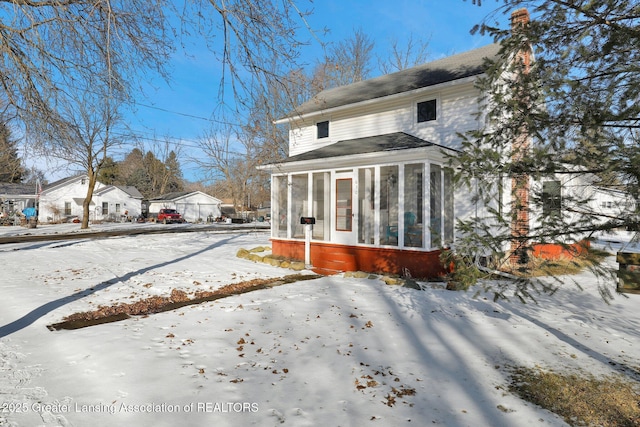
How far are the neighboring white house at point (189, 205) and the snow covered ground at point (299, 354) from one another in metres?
36.4

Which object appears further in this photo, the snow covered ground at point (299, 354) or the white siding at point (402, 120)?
the white siding at point (402, 120)

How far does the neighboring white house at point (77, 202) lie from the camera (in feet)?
111

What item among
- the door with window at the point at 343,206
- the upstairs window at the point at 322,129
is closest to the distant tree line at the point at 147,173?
the upstairs window at the point at 322,129

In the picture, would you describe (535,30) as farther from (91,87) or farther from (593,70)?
(91,87)

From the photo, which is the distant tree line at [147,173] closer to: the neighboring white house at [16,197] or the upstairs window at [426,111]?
the neighboring white house at [16,197]

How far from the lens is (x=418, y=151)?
7395 mm

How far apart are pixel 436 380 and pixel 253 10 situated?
5.06 m

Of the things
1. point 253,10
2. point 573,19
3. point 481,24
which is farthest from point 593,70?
point 253,10

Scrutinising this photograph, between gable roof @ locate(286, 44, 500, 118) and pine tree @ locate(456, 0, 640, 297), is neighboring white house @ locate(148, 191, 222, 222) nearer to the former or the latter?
gable roof @ locate(286, 44, 500, 118)

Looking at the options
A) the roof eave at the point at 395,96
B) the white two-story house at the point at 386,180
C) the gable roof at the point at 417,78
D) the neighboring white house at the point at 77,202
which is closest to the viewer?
the white two-story house at the point at 386,180

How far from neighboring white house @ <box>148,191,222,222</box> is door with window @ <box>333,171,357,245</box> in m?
34.3

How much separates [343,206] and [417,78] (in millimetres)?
5466

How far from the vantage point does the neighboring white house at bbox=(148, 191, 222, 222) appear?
1635 inches

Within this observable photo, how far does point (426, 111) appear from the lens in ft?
32.9
